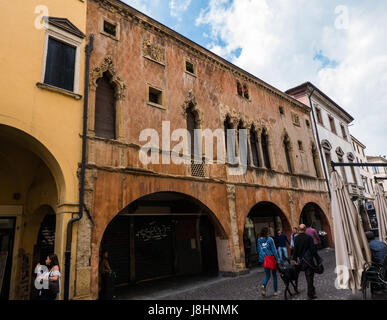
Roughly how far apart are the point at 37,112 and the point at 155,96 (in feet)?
16.1

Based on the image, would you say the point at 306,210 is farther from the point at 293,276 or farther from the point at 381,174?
the point at 381,174

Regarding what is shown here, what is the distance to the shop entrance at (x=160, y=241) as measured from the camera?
1138cm

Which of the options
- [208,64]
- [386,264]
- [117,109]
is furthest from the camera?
[208,64]

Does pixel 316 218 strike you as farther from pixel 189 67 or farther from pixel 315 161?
pixel 189 67

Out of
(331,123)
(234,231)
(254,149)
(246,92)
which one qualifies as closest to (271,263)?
(234,231)

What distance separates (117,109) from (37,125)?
2832 mm

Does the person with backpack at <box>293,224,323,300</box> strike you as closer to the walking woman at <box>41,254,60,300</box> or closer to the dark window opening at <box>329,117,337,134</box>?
the walking woman at <box>41,254,60,300</box>

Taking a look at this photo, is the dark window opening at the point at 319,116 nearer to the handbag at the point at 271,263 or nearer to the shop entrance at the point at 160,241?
the shop entrance at the point at 160,241

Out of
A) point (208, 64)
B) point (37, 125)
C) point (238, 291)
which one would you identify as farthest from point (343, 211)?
point (208, 64)

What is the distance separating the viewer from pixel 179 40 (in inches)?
491

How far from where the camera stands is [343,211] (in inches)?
252

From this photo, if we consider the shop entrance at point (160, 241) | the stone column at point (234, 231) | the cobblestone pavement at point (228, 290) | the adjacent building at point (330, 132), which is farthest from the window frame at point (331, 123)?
the shop entrance at point (160, 241)

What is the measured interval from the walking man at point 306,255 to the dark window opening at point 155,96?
24.1 feet

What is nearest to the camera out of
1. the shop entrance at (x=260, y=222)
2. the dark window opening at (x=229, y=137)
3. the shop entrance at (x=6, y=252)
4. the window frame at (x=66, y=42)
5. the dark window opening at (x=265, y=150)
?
the window frame at (x=66, y=42)
